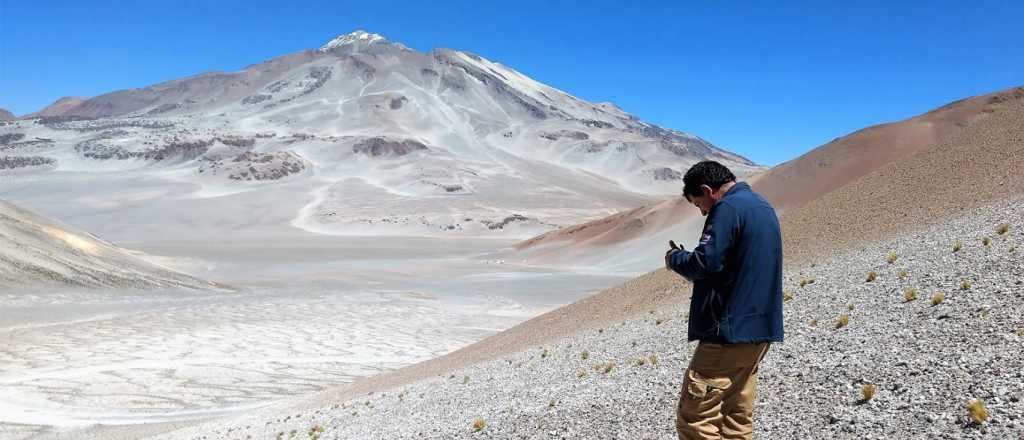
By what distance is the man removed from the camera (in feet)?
12.5

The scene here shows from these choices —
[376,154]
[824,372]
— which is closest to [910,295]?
[824,372]

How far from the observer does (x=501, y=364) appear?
468 inches

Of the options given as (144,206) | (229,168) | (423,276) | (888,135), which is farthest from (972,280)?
(229,168)

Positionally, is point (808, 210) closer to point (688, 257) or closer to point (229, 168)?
point (688, 257)

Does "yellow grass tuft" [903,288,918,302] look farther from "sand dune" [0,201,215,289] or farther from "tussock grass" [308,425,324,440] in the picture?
"sand dune" [0,201,215,289]

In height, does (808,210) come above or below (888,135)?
below

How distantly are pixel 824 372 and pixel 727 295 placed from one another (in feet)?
9.86

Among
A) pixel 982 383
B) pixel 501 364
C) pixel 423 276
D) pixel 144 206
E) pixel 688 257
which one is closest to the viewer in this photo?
pixel 688 257

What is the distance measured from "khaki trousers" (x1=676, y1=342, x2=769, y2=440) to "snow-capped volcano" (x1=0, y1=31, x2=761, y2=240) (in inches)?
3079

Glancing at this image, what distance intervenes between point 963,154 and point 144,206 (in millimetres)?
87857

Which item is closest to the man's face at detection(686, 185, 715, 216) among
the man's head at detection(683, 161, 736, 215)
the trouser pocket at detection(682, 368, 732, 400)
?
the man's head at detection(683, 161, 736, 215)

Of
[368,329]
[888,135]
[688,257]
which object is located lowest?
[368,329]

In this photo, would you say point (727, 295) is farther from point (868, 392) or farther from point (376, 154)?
point (376, 154)

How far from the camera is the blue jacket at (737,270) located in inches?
149
